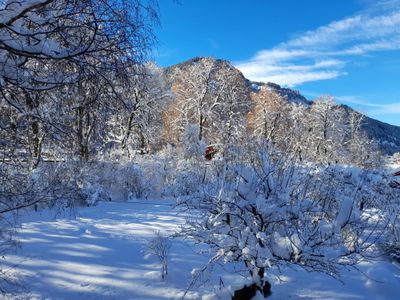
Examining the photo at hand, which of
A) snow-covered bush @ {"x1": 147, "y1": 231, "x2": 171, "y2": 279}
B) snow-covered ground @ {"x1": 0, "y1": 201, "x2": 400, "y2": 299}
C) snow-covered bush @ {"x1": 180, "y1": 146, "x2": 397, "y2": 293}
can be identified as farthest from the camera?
snow-covered bush @ {"x1": 147, "y1": 231, "x2": 171, "y2": 279}

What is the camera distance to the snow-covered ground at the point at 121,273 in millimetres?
5121

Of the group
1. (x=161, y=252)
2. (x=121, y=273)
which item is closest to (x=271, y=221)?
(x=161, y=252)

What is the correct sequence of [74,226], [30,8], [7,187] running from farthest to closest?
1. [74,226]
2. [7,187]
3. [30,8]

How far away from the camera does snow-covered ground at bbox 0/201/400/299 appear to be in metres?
5.12

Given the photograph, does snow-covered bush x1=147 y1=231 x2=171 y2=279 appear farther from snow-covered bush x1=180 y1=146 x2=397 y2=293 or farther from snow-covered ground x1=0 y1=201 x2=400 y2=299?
snow-covered bush x1=180 y1=146 x2=397 y2=293

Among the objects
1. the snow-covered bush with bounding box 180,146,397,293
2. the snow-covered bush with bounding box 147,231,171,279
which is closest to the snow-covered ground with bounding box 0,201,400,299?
the snow-covered bush with bounding box 147,231,171,279

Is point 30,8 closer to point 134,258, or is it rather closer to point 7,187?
point 7,187

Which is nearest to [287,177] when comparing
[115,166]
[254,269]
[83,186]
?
[254,269]

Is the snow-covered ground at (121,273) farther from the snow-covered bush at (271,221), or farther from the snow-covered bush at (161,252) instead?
the snow-covered bush at (271,221)

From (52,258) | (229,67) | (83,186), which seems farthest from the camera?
(229,67)

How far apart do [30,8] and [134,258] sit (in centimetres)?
429

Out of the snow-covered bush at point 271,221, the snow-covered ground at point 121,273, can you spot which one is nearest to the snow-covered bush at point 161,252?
the snow-covered ground at point 121,273

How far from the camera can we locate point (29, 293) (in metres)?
4.95

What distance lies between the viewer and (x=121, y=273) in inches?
221
